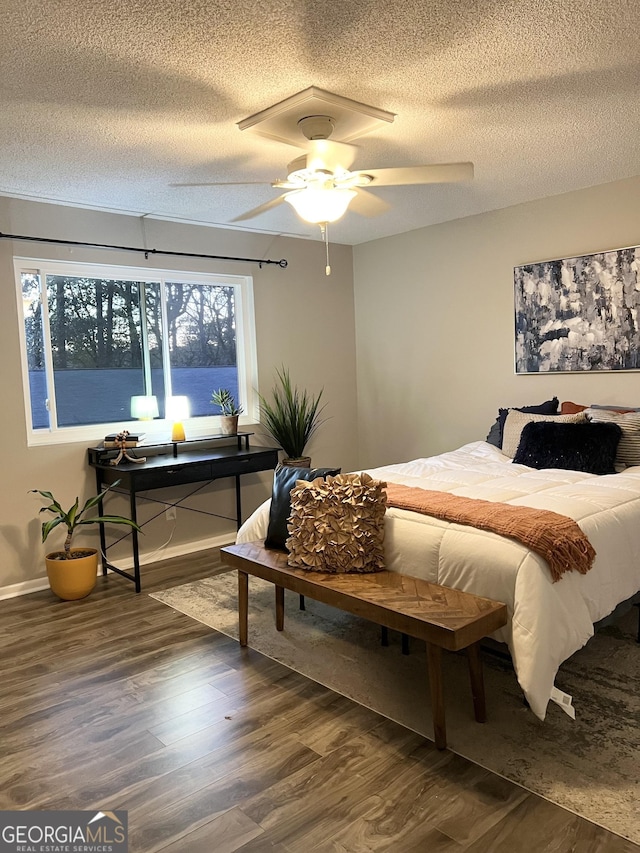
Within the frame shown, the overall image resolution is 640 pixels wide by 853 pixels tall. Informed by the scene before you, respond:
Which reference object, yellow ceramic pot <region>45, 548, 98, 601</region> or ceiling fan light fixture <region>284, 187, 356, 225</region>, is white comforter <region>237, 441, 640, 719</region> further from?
ceiling fan light fixture <region>284, 187, 356, 225</region>

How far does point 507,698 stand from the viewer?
2.58m

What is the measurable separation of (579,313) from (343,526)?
8.51ft

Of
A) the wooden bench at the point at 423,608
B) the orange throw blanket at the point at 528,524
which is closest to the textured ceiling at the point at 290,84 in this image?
the orange throw blanket at the point at 528,524

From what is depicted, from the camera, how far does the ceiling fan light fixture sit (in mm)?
2848

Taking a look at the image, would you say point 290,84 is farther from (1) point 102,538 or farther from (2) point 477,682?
(1) point 102,538

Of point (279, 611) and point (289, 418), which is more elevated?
point (289, 418)

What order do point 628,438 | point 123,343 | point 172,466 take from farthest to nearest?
point 123,343, point 172,466, point 628,438

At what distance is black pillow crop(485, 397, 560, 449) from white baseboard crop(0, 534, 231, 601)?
2204mm

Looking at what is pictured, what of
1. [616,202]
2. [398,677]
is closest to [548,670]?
[398,677]

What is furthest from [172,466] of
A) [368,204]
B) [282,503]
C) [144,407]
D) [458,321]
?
[458,321]

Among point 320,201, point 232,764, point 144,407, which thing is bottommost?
point 232,764

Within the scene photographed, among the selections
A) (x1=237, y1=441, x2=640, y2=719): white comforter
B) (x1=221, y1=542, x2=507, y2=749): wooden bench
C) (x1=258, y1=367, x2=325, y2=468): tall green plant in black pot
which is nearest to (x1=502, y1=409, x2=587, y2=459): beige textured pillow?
(x1=237, y1=441, x2=640, y2=719): white comforter

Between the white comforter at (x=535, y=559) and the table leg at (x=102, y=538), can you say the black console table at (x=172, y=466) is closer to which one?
the table leg at (x=102, y=538)

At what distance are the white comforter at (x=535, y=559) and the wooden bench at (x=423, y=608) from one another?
0.28ft
